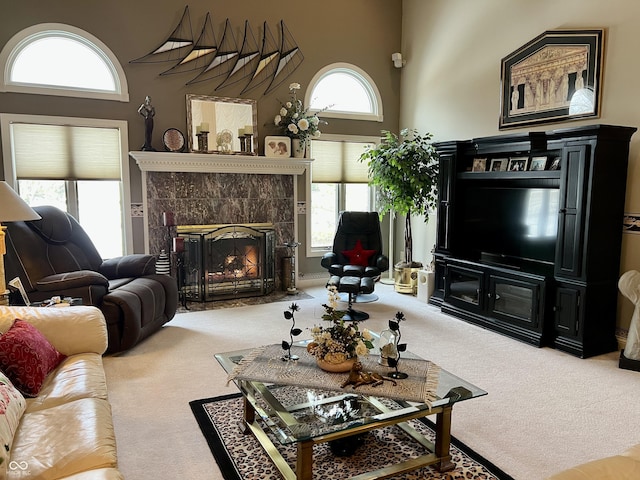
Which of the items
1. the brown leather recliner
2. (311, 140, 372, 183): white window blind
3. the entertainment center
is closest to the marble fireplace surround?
(311, 140, 372, 183): white window blind

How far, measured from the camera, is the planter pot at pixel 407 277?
6.04m

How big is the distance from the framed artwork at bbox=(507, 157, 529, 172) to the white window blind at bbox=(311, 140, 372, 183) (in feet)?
8.07

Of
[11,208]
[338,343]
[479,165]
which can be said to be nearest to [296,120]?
[479,165]

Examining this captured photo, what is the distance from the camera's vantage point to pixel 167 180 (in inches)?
216

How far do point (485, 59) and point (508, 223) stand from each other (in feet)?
6.51

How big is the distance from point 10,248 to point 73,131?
178 cm

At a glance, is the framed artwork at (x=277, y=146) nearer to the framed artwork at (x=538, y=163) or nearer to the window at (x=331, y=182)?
the window at (x=331, y=182)

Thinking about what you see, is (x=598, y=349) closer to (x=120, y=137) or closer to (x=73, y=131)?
(x=120, y=137)

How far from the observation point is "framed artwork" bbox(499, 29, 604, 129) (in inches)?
164

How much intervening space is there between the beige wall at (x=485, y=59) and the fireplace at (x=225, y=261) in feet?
7.30

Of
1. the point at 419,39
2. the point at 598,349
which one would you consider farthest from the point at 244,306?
the point at 419,39

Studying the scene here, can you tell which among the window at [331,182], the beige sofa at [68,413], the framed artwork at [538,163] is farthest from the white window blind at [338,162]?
the beige sofa at [68,413]

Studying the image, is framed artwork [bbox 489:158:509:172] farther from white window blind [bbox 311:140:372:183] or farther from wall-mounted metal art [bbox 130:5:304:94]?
wall-mounted metal art [bbox 130:5:304:94]

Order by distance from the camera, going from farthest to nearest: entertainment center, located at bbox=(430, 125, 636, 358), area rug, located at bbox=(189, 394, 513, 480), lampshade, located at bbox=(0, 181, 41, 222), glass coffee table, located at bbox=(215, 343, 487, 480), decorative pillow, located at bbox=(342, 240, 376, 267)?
decorative pillow, located at bbox=(342, 240, 376, 267), entertainment center, located at bbox=(430, 125, 636, 358), lampshade, located at bbox=(0, 181, 41, 222), area rug, located at bbox=(189, 394, 513, 480), glass coffee table, located at bbox=(215, 343, 487, 480)
